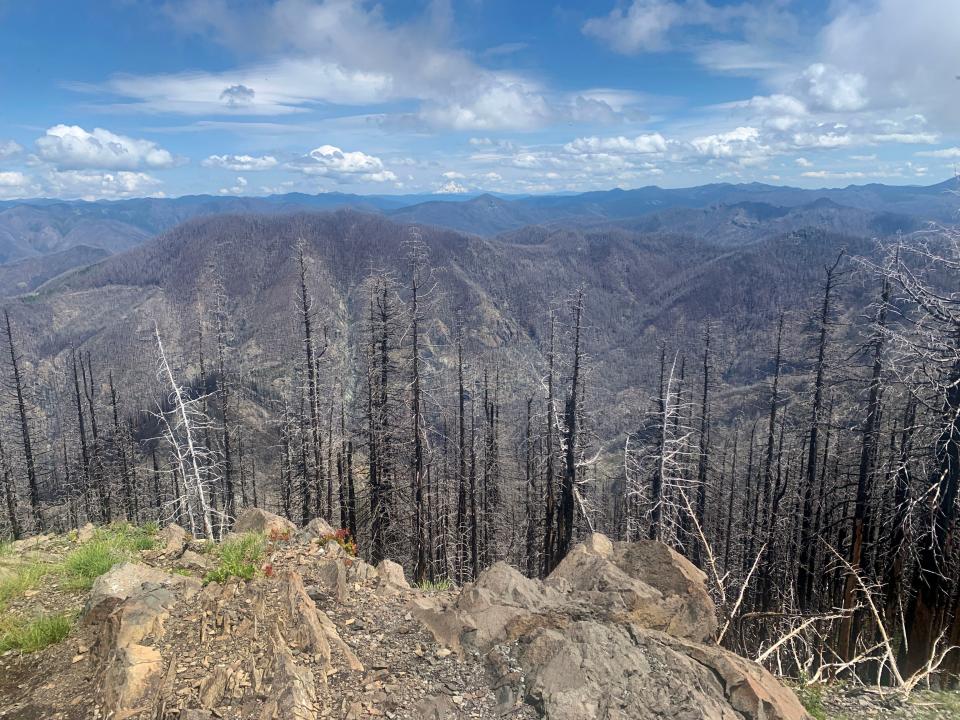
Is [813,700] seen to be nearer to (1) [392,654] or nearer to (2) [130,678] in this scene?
(1) [392,654]

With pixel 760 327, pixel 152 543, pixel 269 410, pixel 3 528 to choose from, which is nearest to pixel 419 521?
pixel 152 543

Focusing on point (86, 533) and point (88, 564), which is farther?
point (86, 533)

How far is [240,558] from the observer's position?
8.26 metres

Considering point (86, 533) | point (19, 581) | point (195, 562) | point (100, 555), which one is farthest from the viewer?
point (86, 533)

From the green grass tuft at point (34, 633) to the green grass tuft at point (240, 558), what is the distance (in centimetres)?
160

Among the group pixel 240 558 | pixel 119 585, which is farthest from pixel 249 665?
pixel 240 558

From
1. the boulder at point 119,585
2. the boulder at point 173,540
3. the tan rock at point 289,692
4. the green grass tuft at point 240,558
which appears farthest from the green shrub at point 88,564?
the tan rock at point 289,692

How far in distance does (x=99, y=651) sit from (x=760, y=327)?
209m

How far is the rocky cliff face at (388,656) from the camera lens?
5477mm

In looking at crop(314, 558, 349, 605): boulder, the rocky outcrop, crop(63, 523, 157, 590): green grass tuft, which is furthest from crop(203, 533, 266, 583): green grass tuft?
crop(63, 523, 157, 590): green grass tuft

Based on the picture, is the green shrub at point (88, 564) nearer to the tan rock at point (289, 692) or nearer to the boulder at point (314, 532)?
the boulder at point (314, 532)

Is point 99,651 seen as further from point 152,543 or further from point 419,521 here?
point 419,521

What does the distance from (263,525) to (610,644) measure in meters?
7.16

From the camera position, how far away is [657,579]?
7.98 meters
